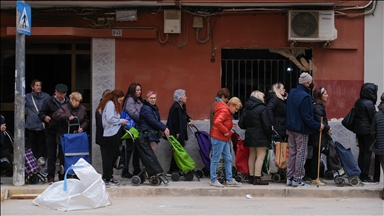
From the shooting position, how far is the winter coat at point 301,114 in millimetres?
10008

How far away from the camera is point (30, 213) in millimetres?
8508

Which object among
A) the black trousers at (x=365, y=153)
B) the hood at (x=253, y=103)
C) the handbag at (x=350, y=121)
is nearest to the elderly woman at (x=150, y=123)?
the hood at (x=253, y=103)

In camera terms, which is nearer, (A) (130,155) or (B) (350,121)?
(B) (350,121)

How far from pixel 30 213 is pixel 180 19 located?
5.09 metres

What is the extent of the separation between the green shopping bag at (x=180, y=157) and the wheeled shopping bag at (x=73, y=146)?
1537mm

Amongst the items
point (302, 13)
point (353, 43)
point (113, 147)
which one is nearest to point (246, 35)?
point (302, 13)

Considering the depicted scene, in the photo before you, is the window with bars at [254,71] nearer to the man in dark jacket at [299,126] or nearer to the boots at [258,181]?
the man in dark jacket at [299,126]

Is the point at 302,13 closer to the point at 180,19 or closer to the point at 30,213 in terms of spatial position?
the point at 180,19

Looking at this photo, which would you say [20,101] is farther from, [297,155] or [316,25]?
[316,25]

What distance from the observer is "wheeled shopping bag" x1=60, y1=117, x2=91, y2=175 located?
10039 mm

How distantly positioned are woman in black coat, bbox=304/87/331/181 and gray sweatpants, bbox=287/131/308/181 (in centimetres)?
33

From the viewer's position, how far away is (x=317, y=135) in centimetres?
1039

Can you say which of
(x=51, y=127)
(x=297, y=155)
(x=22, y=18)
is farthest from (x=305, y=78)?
(x=22, y=18)

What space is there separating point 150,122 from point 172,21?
2.40 meters
